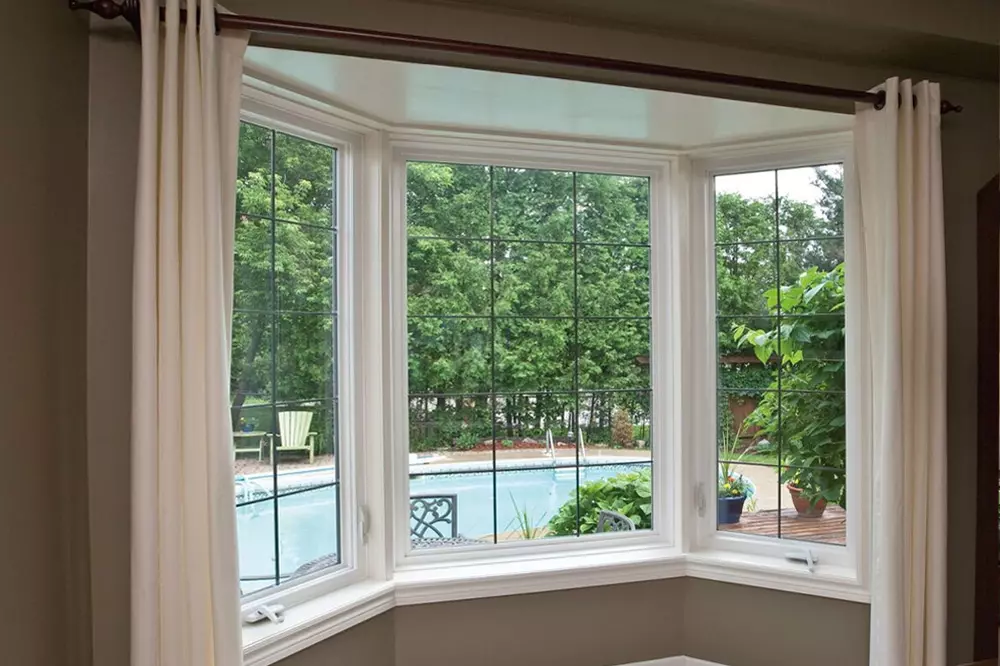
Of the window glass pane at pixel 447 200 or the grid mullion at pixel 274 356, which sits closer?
the grid mullion at pixel 274 356

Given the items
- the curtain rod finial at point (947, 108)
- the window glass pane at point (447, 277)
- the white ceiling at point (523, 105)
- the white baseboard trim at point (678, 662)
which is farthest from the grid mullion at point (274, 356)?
the curtain rod finial at point (947, 108)

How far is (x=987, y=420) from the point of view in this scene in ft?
7.47

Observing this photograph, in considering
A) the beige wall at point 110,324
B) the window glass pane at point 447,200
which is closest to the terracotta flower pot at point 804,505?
the window glass pane at point 447,200

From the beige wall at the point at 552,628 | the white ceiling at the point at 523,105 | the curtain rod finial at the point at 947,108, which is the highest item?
the white ceiling at the point at 523,105

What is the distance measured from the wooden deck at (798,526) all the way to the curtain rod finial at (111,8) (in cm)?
253

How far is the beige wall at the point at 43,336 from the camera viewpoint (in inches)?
50.2

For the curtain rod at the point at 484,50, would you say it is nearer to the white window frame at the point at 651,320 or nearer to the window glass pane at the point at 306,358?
the white window frame at the point at 651,320

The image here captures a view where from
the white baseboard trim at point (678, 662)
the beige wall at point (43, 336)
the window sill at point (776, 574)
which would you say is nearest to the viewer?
the beige wall at point (43, 336)

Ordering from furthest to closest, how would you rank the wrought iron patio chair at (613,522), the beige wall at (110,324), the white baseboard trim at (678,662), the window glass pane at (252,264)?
the wrought iron patio chair at (613,522) < the white baseboard trim at (678,662) < the window glass pane at (252,264) < the beige wall at (110,324)

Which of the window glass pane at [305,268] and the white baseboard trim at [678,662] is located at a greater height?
the window glass pane at [305,268]

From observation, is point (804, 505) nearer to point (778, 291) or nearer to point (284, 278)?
point (778, 291)

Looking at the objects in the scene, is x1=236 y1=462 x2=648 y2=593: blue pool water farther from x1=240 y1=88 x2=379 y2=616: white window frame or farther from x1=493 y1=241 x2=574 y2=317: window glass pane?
A: x1=493 y1=241 x2=574 y2=317: window glass pane

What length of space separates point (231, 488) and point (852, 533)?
213 cm

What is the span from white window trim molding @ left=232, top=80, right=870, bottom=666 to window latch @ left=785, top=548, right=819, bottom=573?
1.0 inches
